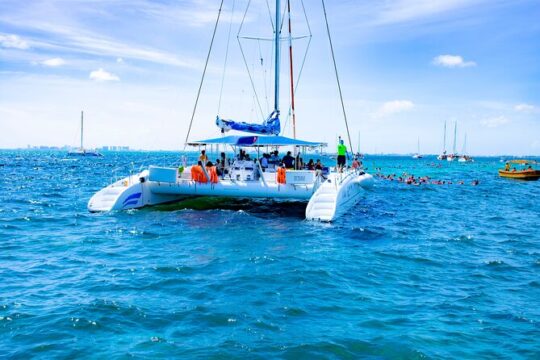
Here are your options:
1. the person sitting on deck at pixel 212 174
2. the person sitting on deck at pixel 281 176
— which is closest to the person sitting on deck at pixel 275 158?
the person sitting on deck at pixel 281 176

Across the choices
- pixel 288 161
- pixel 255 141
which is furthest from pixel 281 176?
pixel 288 161

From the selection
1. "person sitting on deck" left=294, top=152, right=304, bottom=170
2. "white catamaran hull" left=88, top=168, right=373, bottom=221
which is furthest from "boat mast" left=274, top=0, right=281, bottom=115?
"white catamaran hull" left=88, top=168, right=373, bottom=221

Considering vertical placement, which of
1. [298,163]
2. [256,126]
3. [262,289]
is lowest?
[262,289]

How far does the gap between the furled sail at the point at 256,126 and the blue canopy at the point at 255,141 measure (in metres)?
1.45

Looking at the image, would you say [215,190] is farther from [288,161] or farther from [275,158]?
[275,158]

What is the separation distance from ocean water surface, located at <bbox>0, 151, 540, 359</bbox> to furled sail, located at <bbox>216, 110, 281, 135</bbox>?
5060 millimetres

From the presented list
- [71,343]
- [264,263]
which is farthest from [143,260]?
[71,343]

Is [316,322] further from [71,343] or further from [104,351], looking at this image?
[71,343]

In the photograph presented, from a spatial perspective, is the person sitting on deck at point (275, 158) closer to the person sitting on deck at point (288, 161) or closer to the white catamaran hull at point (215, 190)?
the person sitting on deck at point (288, 161)

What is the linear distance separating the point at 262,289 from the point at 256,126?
12.0 meters

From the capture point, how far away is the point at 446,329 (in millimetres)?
6367

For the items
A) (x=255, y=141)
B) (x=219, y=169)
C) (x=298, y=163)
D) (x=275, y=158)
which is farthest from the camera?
(x=275, y=158)

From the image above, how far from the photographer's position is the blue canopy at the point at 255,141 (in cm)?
1716

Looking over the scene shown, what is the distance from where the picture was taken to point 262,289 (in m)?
7.88
